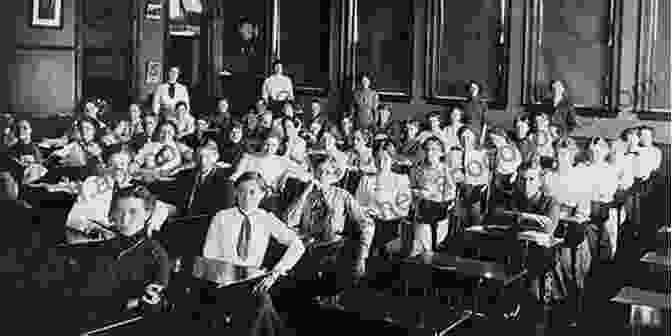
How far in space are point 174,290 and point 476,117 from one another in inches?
276

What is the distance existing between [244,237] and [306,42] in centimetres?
841

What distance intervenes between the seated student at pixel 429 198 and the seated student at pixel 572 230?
735 mm

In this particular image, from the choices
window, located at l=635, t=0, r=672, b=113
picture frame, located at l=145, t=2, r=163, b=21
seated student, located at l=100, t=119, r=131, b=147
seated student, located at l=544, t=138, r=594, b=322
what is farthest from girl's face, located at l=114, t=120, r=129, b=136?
window, located at l=635, t=0, r=672, b=113

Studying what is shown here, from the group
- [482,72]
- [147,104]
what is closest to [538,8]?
[482,72]

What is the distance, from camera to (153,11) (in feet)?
32.1

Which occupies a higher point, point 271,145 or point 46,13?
point 46,13

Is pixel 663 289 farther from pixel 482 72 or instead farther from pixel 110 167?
pixel 482 72

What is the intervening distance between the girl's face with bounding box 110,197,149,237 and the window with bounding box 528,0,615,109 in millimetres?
6960

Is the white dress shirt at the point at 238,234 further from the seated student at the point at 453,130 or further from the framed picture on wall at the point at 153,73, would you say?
the framed picture on wall at the point at 153,73

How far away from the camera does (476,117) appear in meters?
11.1

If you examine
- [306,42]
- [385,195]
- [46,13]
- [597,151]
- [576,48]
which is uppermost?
[306,42]

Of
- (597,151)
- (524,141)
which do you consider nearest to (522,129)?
(524,141)

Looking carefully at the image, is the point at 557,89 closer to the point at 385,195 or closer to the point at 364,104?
the point at 364,104

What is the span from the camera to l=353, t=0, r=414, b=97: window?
39.9ft
